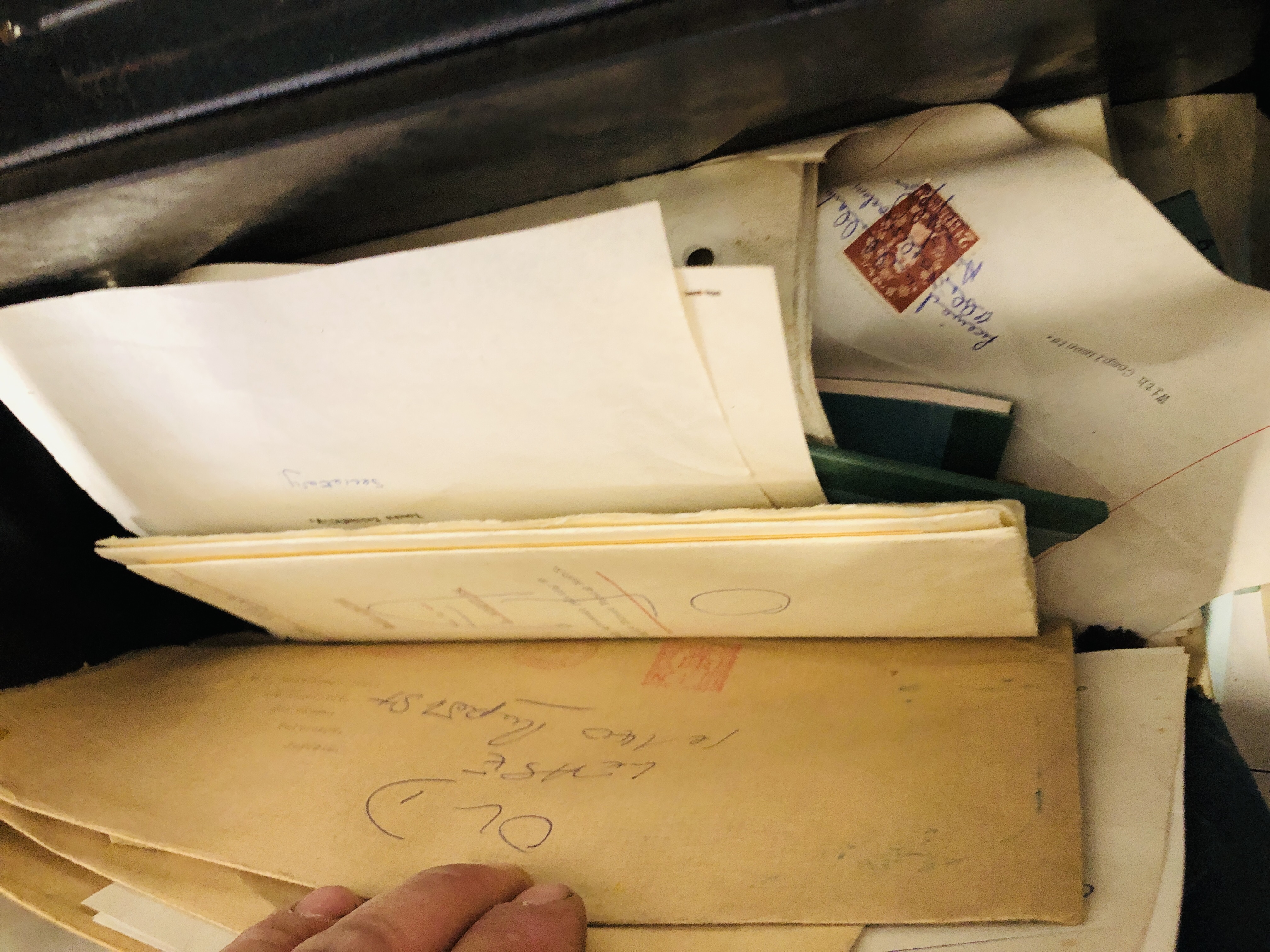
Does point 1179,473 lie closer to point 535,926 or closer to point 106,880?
point 535,926

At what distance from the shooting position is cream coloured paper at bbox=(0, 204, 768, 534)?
0.36m

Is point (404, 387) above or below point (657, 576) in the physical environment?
above

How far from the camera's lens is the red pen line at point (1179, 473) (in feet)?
1.42

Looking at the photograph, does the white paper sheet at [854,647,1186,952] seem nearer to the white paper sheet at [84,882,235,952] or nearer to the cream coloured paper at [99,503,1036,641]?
the cream coloured paper at [99,503,1036,641]

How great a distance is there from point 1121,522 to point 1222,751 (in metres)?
0.15

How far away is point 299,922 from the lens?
Result: 407 millimetres

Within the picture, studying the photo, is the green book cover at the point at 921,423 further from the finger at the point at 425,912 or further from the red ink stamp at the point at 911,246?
the finger at the point at 425,912

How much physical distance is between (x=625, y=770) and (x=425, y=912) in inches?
5.9

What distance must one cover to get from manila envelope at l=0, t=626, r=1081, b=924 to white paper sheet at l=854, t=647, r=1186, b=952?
0.4 inches

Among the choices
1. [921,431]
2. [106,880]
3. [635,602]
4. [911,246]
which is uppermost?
[911,246]

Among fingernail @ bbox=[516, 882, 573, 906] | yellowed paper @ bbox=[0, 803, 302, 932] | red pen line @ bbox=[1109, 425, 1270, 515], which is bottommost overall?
yellowed paper @ bbox=[0, 803, 302, 932]

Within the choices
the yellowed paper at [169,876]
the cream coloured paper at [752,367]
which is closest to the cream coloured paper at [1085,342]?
the cream coloured paper at [752,367]

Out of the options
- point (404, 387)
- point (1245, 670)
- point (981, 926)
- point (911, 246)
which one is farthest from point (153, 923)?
point (1245, 670)

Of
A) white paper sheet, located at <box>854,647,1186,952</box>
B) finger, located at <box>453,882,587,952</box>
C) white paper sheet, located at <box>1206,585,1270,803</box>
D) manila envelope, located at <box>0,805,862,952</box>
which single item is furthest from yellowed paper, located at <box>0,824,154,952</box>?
white paper sheet, located at <box>1206,585,1270,803</box>
